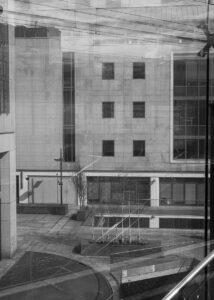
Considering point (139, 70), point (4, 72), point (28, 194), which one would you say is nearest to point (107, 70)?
point (139, 70)

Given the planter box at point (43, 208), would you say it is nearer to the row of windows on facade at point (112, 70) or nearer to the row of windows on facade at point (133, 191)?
the row of windows on facade at point (133, 191)

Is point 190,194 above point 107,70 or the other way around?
the other way around

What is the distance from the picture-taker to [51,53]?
1.89 meters

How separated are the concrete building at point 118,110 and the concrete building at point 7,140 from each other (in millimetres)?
42

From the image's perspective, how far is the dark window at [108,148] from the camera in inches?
77.3

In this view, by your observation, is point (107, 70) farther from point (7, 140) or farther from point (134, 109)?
point (7, 140)

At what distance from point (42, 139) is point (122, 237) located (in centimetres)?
51

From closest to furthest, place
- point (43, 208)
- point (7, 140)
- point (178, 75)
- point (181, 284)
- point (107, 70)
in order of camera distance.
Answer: point (181, 284) → point (7, 140) → point (43, 208) → point (107, 70) → point (178, 75)

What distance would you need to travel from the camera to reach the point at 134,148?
6.63 ft

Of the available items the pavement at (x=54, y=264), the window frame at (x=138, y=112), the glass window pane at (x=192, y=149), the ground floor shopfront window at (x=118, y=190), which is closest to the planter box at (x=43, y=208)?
the pavement at (x=54, y=264)

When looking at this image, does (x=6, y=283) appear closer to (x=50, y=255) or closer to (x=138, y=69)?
(x=50, y=255)

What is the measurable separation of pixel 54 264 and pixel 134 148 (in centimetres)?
56

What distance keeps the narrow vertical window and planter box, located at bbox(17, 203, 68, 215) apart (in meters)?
0.18

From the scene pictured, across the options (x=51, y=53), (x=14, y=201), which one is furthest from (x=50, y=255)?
(x=51, y=53)
